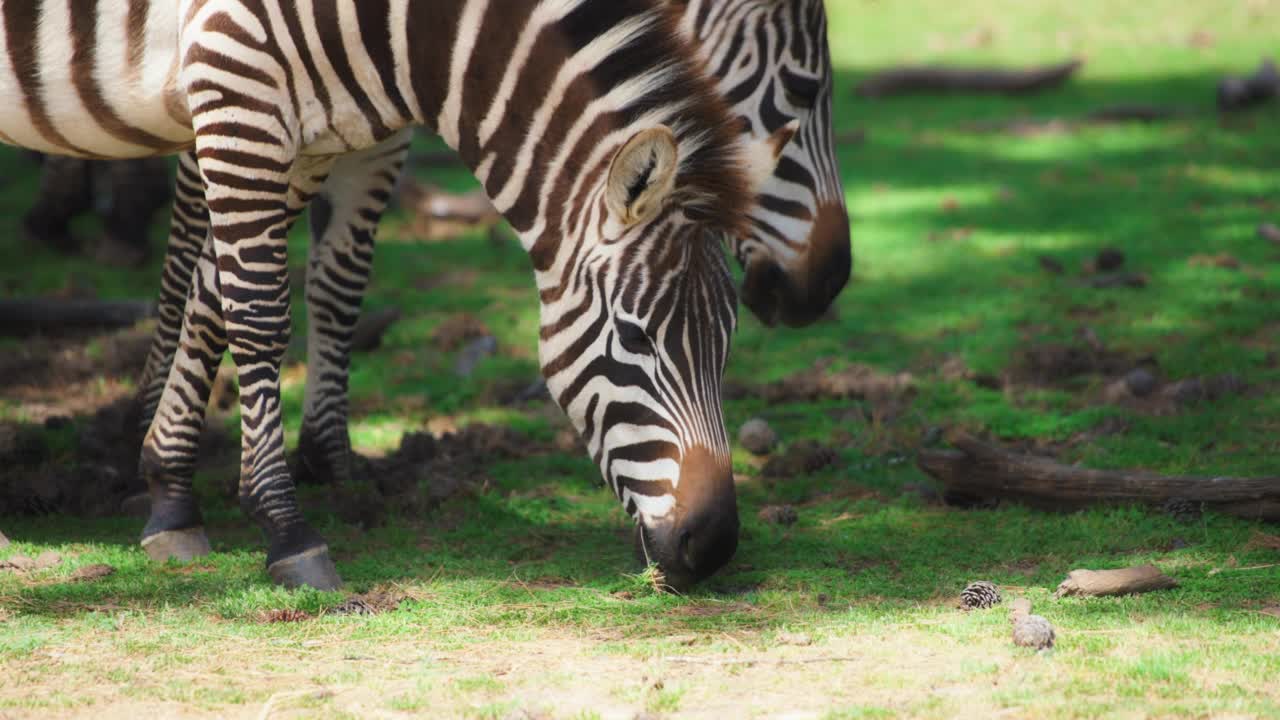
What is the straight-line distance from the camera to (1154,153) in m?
12.2

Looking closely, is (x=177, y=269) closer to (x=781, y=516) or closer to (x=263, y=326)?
(x=263, y=326)

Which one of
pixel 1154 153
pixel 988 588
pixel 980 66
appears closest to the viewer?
pixel 988 588

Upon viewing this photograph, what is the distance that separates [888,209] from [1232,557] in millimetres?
6742

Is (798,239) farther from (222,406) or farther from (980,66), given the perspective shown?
(980,66)

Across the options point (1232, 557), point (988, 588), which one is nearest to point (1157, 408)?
point (1232, 557)

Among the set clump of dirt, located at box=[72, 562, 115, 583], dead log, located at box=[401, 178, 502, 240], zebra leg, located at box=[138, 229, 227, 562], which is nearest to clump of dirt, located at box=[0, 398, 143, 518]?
zebra leg, located at box=[138, 229, 227, 562]

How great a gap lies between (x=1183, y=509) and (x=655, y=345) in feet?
7.35

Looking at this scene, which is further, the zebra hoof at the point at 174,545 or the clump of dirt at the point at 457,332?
the clump of dirt at the point at 457,332

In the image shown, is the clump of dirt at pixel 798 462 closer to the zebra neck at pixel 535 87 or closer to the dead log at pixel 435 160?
the zebra neck at pixel 535 87

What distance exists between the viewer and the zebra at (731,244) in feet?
20.2

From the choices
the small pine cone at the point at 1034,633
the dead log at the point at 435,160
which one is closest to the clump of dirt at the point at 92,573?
the small pine cone at the point at 1034,633

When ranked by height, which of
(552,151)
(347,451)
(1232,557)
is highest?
(552,151)

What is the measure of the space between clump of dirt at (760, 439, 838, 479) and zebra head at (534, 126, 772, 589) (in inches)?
66.9

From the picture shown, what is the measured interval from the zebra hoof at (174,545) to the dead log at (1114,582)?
10.4 ft
